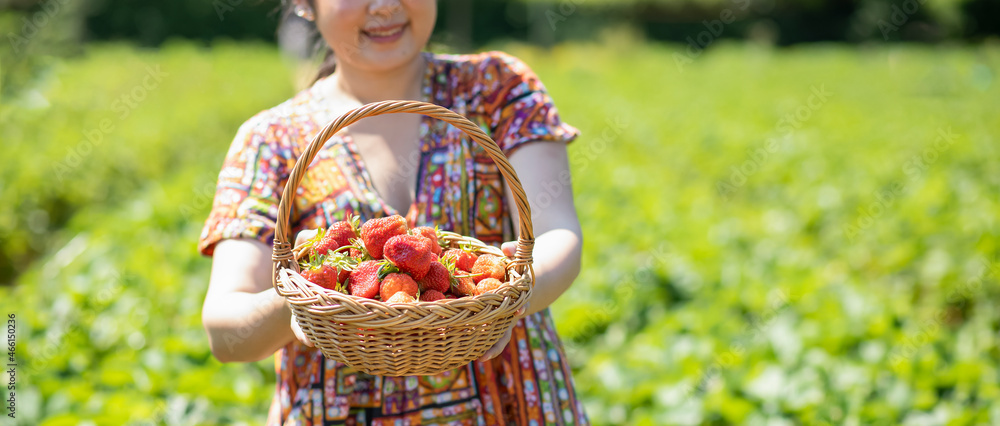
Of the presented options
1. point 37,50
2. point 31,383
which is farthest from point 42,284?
point 37,50

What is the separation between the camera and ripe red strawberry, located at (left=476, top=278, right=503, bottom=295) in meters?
1.32

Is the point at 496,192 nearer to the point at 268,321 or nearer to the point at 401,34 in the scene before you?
the point at 401,34

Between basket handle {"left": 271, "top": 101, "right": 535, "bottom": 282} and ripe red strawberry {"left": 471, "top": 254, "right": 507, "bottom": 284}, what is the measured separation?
0.13 feet

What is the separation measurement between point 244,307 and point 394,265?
30 cm

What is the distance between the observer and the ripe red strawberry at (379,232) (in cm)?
138

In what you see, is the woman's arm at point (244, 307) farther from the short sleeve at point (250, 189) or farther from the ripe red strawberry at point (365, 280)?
the ripe red strawberry at point (365, 280)

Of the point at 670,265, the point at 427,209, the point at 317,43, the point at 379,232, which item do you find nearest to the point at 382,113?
the point at 379,232

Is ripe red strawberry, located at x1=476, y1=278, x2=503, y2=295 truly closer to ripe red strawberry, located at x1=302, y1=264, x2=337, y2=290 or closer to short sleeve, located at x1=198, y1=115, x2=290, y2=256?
ripe red strawberry, located at x1=302, y1=264, x2=337, y2=290

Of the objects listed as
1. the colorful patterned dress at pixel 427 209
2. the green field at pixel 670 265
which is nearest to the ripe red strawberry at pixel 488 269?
the colorful patterned dress at pixel 427 209

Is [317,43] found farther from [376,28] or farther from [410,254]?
[410,254]

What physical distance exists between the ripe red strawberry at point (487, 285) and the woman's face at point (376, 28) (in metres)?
0.50

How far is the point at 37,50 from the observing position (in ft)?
26.9

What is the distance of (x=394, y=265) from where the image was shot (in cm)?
133

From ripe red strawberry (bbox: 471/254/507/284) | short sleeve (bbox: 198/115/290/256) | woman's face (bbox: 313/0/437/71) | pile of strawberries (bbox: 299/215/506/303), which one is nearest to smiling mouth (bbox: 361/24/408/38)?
woman's face (bbox: 313/0/437/71)
